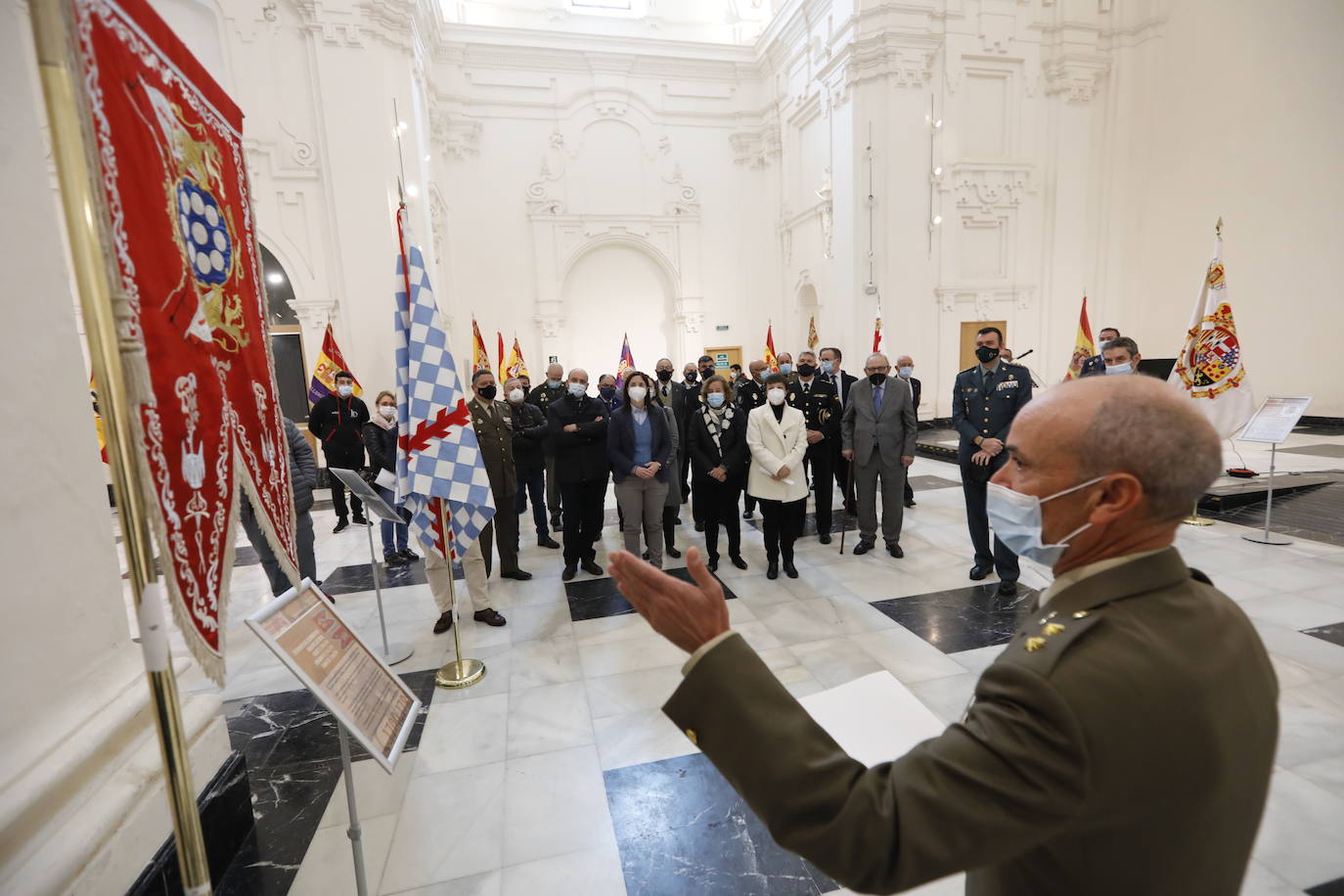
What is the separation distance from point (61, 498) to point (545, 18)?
15337 mm

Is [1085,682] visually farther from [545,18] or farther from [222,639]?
[545,18]

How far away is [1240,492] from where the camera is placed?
548 cm

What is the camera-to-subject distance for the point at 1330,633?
3135mm

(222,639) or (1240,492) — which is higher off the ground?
(222,639)

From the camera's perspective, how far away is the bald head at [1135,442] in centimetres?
77

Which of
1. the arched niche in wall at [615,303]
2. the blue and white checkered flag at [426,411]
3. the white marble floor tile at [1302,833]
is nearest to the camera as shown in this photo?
the white marble floor tile at [1302,833]

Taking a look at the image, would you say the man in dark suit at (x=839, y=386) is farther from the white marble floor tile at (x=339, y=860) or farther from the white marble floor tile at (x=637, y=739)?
the white marble floor tile at (x=339, y=860)

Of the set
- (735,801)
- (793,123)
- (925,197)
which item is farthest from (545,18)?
(735,801)

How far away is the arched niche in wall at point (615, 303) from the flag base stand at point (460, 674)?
11.0m

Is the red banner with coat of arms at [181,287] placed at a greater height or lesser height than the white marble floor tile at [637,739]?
greater

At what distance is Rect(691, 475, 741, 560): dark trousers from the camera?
468cm

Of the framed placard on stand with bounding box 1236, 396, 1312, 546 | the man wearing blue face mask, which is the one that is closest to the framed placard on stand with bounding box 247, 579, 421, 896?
the man wearing blue face mask

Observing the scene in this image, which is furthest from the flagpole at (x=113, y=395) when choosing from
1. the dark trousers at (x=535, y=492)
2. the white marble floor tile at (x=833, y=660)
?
the dark trousers at (x=535, y=492)

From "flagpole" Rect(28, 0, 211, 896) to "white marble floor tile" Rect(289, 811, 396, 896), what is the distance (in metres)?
1.23
